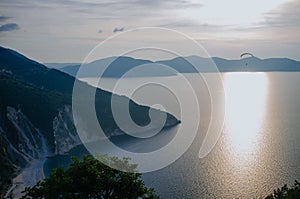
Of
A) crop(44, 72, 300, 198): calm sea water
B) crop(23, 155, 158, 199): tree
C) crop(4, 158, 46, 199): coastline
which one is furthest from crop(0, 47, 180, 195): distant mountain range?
crop(23, 155, 158, 199): tree

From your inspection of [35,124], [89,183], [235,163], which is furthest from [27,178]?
[89,183]

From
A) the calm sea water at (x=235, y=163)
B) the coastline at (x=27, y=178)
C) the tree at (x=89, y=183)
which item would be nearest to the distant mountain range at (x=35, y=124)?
the coastline at (x=27, y=178)

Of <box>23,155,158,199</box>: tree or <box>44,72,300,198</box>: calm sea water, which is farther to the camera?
<box>44,72,300,198</box>: calm sea water

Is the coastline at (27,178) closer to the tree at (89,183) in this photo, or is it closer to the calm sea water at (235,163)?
the calm sea water at (235,163)

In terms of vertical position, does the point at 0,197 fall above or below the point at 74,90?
below

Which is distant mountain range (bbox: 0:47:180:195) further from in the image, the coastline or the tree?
the tree

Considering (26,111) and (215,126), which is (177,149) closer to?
(215,126)

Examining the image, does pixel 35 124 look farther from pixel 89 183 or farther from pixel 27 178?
pixel 89 183

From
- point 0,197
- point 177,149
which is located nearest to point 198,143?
point 177,149
